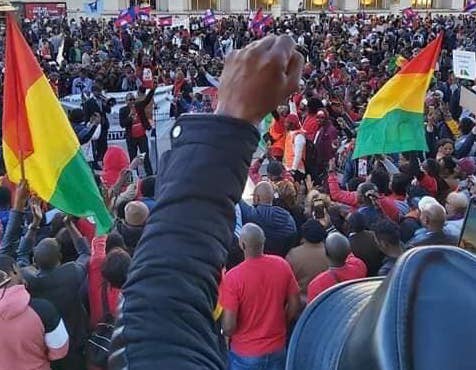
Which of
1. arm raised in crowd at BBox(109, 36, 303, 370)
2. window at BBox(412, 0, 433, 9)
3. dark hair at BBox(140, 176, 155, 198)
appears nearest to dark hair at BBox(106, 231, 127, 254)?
dark hair at BBox(140, 176, 155, 198)

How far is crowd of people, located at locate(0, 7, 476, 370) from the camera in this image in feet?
3.51

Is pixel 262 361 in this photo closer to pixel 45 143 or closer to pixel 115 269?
pixel 115 269

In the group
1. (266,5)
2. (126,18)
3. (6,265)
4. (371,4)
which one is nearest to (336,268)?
(6,265)

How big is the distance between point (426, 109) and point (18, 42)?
22.4 feet

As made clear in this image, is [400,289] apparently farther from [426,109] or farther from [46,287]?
[426,109]

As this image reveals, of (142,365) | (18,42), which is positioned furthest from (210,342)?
(18,42)

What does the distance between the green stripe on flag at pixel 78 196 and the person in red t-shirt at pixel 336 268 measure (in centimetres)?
156

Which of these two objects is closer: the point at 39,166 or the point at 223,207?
the point at 223,207

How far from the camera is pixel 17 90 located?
5.19m

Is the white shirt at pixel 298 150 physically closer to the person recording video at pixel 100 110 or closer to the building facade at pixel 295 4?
the person recording video at pixel 100 110

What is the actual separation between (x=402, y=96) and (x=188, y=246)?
644cm

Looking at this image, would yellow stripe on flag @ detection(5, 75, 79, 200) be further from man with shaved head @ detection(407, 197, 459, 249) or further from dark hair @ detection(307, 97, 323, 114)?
dark hair @ detection(307, 97, 323, 114)

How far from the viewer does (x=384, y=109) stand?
23.7 feet

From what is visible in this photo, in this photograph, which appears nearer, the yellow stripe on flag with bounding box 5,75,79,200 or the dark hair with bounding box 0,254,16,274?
the dark hair with bounding box 0,254,16,274
